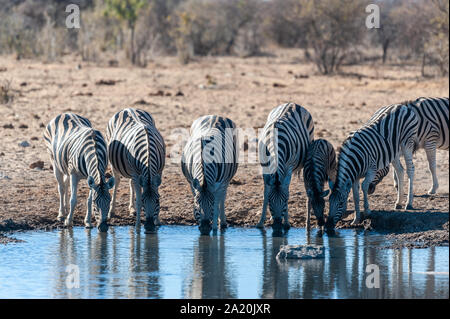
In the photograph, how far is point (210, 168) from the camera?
8469mm

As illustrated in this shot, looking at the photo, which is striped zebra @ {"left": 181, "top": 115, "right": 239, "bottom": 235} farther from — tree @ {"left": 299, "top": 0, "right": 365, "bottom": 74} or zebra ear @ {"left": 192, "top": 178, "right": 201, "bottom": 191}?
tree @ {"left": 299, "top": 0, "right": 365, "bottom": 74}

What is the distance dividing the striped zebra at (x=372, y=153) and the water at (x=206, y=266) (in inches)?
17.5

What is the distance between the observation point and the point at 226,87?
19.8 meters

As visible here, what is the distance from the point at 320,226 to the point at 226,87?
11342 mm

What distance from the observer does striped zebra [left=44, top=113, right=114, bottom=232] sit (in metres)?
8.49

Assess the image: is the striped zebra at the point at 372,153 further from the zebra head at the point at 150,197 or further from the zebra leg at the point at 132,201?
the zebra leg at the point at 132,201

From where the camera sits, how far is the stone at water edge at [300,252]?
306 inches

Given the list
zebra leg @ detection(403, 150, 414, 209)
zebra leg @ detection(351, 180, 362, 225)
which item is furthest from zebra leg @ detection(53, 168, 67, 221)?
zebra leg @ detection(403, 150, 414, 209)

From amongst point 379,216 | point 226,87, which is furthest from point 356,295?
point 226,87

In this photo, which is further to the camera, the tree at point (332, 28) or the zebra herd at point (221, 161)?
the tree at point (332, 28)

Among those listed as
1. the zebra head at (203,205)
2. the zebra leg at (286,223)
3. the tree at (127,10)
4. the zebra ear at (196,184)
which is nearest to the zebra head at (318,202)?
the zebra leg at (286,223)
